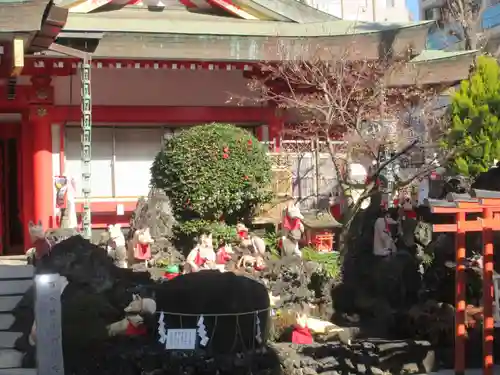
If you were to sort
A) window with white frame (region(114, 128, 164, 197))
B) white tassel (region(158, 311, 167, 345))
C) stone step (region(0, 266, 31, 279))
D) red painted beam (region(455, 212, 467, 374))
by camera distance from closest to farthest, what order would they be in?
white tassel (region(158, 311, 167, 345))
red painted beam (region(455, 212, 467, 374))
stone step (region(0, 266, 31, 279))
window with white frame (region(114, 128, 164, 197))

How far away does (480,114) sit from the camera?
20.8 metres

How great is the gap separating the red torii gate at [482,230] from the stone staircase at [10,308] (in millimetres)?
4554

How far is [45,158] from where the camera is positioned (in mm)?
13320

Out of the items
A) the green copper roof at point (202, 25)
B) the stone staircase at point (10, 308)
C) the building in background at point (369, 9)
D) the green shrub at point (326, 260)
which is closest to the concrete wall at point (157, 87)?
the green copper roof at point (202, 25)

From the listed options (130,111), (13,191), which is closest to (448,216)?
(130,111)

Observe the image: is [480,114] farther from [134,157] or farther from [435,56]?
[134,157]

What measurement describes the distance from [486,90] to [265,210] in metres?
11.7

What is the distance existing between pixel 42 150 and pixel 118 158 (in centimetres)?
156

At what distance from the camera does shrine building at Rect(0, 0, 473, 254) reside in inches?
508

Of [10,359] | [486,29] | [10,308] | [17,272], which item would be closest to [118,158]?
[17,272]

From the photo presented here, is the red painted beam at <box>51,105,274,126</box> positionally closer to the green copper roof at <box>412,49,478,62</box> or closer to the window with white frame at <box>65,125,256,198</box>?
the window with white frame at <box>65,125,256,198</box>

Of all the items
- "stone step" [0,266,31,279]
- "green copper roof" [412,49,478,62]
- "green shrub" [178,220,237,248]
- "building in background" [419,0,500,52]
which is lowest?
"stone step" [0,266,31,279]

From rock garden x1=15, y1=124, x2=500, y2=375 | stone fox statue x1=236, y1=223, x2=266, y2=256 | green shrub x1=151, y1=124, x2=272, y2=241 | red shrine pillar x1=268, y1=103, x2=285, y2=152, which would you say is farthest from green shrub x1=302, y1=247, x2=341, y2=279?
red shrine pillar x1=268, y1=103, x2=285, y2=152

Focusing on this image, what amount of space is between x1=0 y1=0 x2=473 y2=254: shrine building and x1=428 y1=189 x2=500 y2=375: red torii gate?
6.20 meters
